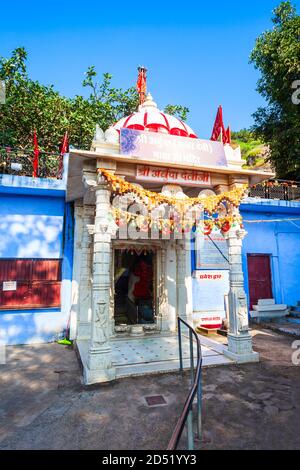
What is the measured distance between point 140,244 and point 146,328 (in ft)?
9.15

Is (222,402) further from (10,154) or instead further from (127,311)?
(10,154)

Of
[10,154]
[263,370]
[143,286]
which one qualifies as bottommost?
[263,370]

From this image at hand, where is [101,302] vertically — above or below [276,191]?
below

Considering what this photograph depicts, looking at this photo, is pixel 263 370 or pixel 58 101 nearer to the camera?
pixel 263 370

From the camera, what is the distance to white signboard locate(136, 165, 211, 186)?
5.77m

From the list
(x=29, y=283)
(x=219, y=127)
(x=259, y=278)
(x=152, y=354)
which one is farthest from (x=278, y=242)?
(x=29, y=283)

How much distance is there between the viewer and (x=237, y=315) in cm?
609

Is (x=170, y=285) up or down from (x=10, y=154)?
down

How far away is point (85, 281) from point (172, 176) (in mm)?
4236

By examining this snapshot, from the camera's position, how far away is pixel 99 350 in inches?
197

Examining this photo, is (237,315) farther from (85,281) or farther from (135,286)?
(135,286)
